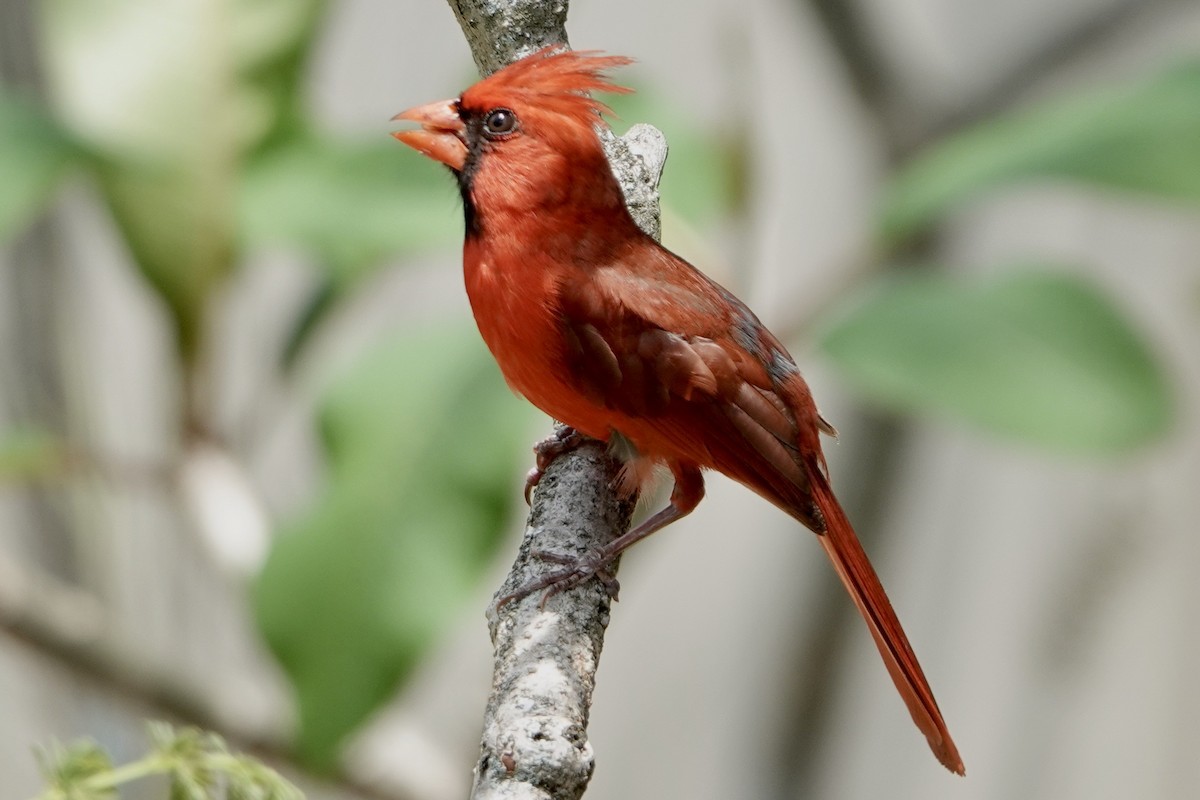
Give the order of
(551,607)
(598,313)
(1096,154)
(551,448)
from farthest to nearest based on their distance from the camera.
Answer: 1. (1096,154)
2. (551,448)
3. (598,313)
4. (551,607)

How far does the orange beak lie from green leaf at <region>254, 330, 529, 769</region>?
0.75 m

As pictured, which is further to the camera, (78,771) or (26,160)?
(26,160)

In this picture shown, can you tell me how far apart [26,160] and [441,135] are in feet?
3.43

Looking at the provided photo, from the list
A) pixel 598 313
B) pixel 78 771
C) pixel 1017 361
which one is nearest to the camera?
pixel 78 771

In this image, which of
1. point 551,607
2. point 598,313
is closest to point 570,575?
point 551,607

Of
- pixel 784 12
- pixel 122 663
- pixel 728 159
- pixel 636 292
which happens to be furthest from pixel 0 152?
pixel 784 12

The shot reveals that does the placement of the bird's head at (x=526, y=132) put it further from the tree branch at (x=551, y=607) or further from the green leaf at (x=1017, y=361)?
the green leaf at (x=1017, y=361)

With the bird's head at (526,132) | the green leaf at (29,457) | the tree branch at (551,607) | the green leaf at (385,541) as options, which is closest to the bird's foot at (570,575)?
the tree branch at (551,607)

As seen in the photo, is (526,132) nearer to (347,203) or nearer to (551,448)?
(551,448)

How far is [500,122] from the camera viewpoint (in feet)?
3.61

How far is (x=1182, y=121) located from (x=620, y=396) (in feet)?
3.56

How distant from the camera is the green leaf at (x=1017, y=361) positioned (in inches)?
71.2

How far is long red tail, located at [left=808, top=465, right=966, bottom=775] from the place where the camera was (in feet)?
3.59

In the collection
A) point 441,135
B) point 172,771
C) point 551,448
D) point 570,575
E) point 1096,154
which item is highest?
point 1096,154
